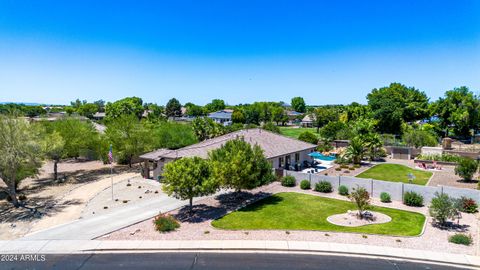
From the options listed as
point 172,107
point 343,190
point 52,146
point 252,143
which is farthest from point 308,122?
point 52,146

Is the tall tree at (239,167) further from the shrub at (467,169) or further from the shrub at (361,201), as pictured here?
the shrub at (467,169)

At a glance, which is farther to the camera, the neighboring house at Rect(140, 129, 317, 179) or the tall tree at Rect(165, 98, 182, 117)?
the tall tree at Rect(165, 98, 182, 117)

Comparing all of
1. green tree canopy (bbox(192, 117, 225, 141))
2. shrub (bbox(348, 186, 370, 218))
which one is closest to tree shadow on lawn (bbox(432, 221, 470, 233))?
shrub (bbox(348, 186, 370, 218))

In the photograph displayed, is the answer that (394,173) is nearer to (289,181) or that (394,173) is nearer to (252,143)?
(289,181)

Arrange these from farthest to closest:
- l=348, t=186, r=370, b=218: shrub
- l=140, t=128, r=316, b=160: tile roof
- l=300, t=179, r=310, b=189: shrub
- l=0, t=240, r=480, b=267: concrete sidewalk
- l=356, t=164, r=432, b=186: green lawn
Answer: l=356, t=164, r=432, b=186: green lawn → l=140, t=128, r=316, b=160: tile roof → l=300, t=179, r=310, b=189: shrub → l=348, t=186, r=370, b=218: shrub → l=0, t=240, r=480, b=267: concrete sidewalk

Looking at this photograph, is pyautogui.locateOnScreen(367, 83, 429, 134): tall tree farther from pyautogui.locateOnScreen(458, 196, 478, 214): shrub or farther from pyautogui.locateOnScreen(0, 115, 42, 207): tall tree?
pyautogui.locateOnScreen(0, 115, 42, 207): tall tree

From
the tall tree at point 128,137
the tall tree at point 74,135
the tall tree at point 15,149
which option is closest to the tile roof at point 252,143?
the tall tree at point 128,137
